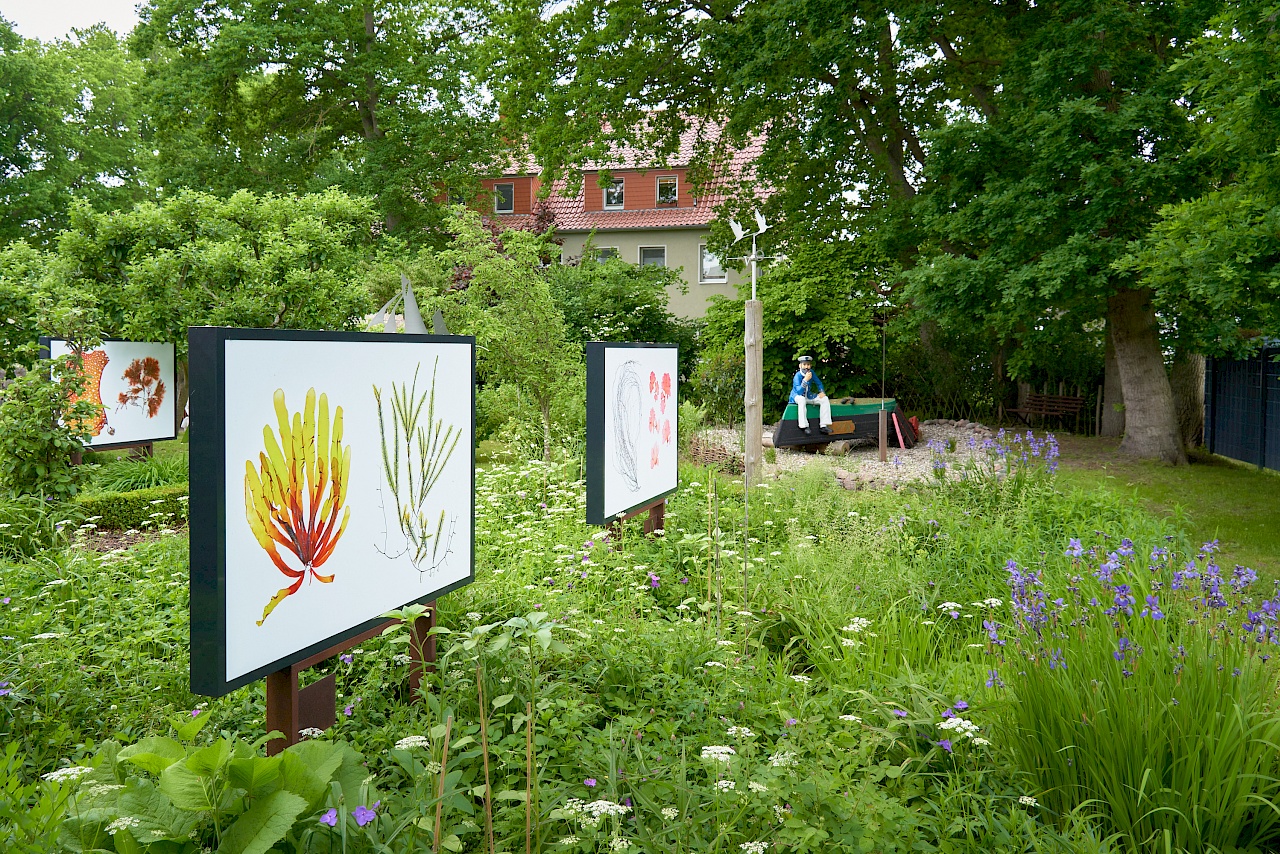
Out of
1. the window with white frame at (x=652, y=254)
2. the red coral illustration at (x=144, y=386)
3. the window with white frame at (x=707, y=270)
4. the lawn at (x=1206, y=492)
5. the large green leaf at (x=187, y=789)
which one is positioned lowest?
the lawn at (x=1206, y=492)

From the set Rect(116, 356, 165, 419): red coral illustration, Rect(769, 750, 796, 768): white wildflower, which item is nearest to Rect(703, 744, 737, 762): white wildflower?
Rect(769, 750, 796, 768): white wildflower

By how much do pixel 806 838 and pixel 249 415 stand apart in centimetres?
209

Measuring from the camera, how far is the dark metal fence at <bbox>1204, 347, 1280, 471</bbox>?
12.5 metres

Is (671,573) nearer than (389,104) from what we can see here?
Yes

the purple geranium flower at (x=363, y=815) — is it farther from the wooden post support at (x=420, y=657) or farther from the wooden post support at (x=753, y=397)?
the wooden post support at (x=753, y=397)

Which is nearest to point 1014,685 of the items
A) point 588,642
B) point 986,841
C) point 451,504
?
point 986,841

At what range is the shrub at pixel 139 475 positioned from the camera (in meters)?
10.3

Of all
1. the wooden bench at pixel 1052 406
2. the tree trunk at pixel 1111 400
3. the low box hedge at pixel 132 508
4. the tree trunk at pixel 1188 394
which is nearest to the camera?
the low box hedge at pixel 132 508

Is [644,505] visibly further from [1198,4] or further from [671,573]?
[1198,4]

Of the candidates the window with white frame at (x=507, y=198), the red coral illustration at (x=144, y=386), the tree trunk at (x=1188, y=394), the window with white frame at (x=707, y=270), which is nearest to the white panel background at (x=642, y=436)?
the red coral illustration at (x=144, y=386)

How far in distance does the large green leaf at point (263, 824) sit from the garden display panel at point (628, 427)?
3692 millimetres

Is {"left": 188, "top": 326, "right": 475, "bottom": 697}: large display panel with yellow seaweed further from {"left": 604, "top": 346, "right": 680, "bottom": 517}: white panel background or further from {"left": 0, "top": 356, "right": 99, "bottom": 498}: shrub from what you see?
{"left": 0, "top": 356, "right": 99, "bottom": 498}: shrub

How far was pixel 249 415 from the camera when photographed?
2.80 meters

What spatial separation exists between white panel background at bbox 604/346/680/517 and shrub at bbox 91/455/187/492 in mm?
6221
